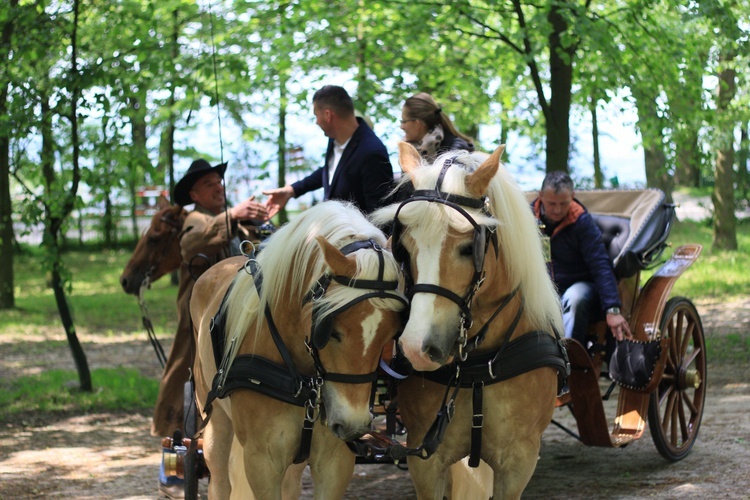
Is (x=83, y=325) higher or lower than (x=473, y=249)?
lower

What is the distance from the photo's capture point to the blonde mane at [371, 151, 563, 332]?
3.35 meters

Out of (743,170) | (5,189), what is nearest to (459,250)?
(5,189)

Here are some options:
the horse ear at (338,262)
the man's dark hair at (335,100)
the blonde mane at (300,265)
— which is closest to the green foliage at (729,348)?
the man's dark hair at (335,100)

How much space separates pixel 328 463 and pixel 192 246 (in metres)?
2.24

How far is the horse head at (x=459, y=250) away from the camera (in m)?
3.17

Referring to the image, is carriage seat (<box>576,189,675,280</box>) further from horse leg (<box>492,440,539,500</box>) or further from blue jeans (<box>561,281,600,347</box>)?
horse leg (<box>492,440,539,500</box>)

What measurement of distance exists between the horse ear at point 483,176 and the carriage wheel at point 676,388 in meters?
2.86

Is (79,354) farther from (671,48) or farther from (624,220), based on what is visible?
(671,48)

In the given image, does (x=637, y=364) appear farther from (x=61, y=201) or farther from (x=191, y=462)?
(x=61, y=201)

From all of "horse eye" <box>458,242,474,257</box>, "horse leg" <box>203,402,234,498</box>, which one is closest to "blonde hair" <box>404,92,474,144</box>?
"horse leg" <box>203,402,234,498</box>

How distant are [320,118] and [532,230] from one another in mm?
1983

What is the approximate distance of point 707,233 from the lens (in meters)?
20.1

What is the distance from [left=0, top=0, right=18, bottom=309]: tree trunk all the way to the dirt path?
2.70 m

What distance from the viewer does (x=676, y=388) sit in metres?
6.21
